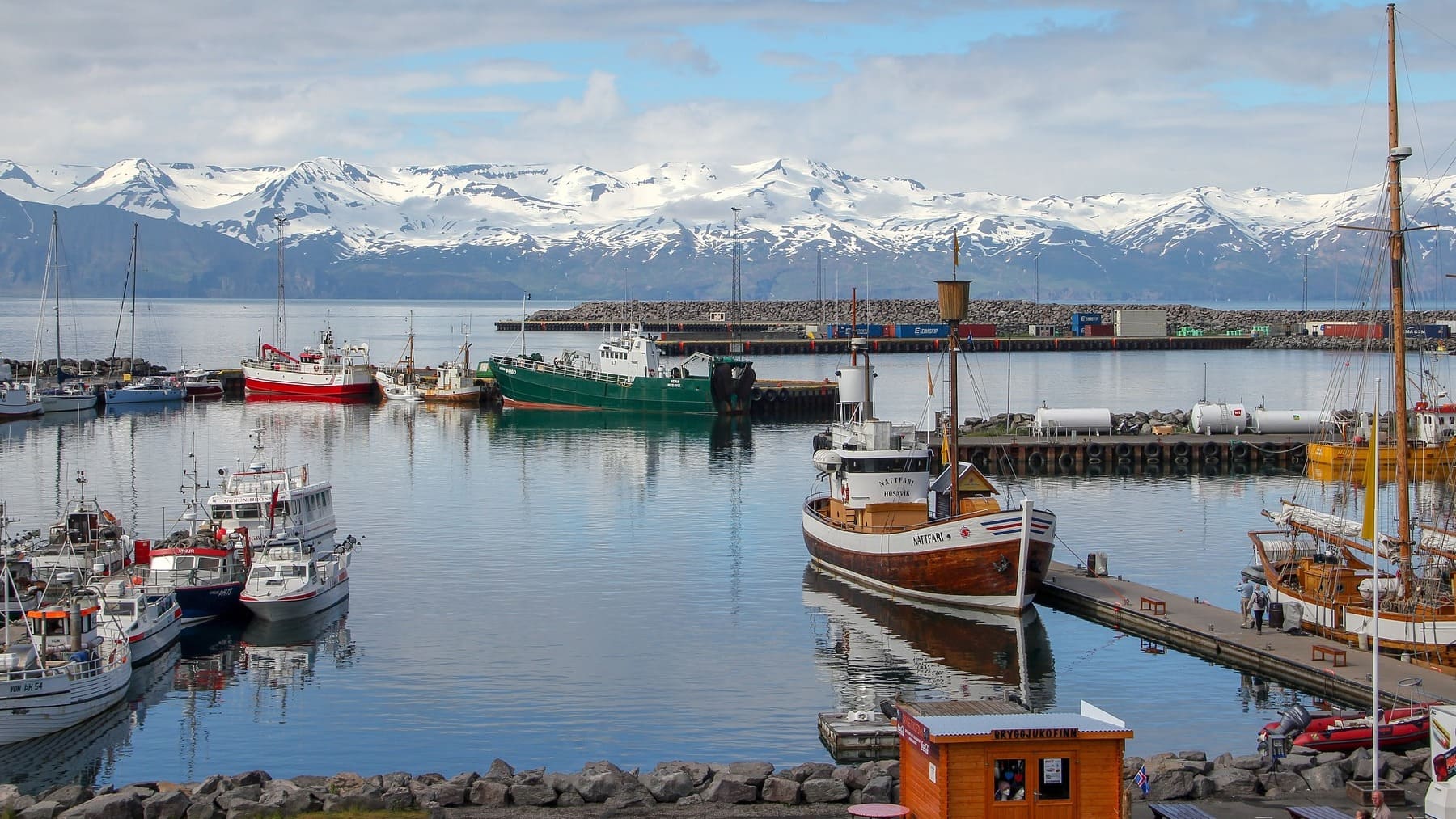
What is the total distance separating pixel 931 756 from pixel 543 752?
988cm

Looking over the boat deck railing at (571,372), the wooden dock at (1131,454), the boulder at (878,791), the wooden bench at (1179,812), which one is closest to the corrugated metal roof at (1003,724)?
the wooden bench at (1179,812)

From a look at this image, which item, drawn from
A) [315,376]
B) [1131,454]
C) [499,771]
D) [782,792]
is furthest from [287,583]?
[315,376]

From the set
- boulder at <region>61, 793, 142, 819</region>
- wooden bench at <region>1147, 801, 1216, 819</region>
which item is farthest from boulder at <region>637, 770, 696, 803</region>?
boulder at <region>61, 793, 142, 819</region>

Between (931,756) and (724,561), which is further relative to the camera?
(724,561)

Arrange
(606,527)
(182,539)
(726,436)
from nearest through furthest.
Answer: (182,539), (606,527), (726,436)

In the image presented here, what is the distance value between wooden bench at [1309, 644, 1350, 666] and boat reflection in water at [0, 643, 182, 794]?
21.5m

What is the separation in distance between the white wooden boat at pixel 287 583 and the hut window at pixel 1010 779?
71.4 feet

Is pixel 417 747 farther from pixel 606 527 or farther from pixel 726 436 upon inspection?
pixel 726 436

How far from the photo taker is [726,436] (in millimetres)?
81250

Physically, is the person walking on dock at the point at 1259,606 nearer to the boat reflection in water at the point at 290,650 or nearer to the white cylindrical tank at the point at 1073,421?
the boat reflection in water at the point at 290,650

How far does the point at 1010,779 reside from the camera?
18.4m

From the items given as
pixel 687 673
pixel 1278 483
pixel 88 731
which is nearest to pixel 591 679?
pixel 687 673

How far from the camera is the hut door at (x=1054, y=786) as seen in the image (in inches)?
726

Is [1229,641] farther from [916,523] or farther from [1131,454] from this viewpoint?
[1131,454]
